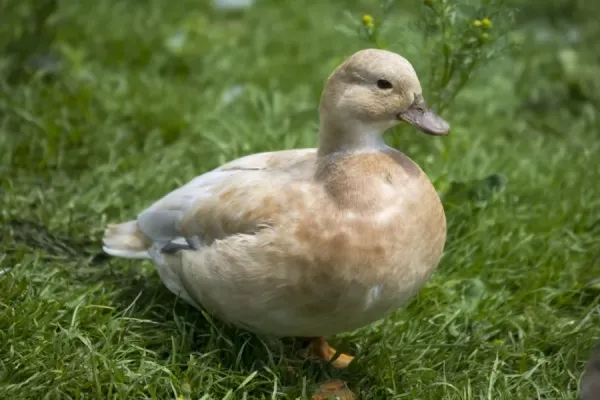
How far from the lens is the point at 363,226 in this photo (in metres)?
2.36

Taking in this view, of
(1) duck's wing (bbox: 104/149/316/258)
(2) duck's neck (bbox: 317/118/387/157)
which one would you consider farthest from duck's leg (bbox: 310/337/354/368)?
(2) duck's neck (bbox: 317/118/387/157)

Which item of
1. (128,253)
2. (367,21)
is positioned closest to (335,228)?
(128,253)

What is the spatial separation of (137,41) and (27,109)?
100cm

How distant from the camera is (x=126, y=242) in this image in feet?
9.64

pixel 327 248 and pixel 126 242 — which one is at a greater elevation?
pixel 327 248

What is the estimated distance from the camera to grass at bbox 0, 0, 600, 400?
260cm

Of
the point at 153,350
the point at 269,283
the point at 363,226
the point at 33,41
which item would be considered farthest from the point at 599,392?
the point at 33,41

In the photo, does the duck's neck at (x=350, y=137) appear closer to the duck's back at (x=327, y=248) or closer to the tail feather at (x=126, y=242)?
the duck's back at (x=327, y=248)

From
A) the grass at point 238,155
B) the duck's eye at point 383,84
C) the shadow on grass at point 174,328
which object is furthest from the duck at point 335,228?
the grass at point 238,155

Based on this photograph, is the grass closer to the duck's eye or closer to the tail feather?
the tail feather

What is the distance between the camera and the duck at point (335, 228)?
236 centimetres

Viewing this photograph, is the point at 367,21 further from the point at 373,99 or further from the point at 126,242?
the point at 126,242

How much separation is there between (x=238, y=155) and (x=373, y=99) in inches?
52.5

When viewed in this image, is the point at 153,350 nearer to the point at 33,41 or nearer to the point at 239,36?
the point at 33,41
